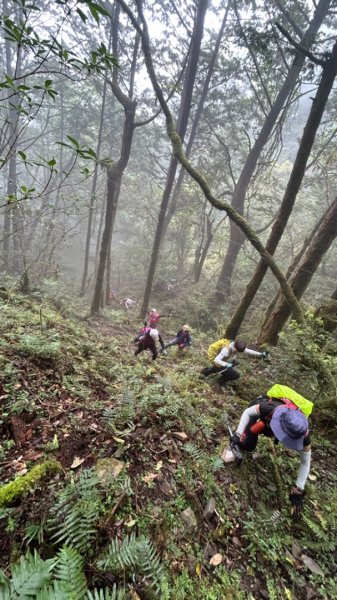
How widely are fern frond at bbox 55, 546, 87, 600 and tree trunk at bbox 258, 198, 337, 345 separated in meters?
7.11

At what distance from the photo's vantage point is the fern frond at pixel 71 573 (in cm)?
178

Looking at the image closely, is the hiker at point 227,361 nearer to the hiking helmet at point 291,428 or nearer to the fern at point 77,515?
the hiking helmet at point 291,428

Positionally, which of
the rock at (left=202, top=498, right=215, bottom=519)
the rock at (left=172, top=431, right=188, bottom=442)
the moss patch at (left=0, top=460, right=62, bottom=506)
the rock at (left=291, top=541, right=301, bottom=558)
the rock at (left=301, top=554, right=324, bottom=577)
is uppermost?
the moss patch at (left=0, top=460, right=62, bottom=506)

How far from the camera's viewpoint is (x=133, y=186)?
87.9 ft

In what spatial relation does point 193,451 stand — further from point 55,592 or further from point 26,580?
point 26,580

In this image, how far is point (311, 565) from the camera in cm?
295

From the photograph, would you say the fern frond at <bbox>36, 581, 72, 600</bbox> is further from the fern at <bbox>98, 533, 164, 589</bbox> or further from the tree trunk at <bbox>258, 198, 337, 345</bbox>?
the tree trunk at <bbox>258, 198, 337, 345</bbox>

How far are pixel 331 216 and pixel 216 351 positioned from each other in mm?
4809

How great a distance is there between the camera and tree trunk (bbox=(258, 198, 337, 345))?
728 cm

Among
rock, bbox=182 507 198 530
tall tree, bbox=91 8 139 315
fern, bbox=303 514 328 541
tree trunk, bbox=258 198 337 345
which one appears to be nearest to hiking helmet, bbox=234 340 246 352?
tree trunk, bbox=258 198 337 345

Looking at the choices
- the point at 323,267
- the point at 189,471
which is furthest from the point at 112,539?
the point at 323,267

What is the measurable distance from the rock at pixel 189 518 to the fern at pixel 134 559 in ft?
1.99

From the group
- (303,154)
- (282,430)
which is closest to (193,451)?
(282,430)

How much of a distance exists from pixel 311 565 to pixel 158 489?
6.15ft
